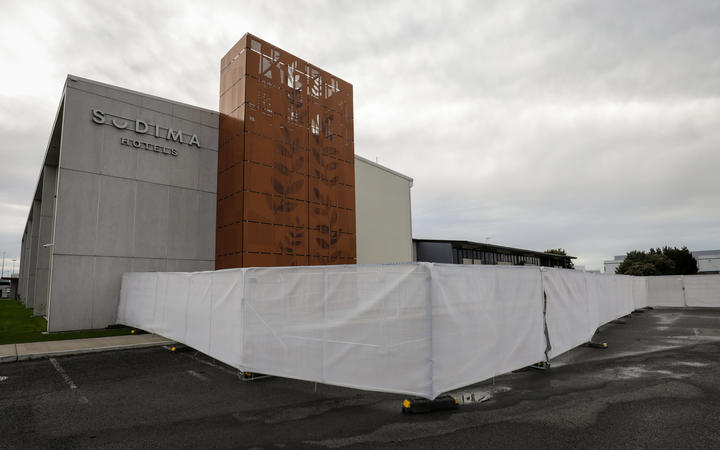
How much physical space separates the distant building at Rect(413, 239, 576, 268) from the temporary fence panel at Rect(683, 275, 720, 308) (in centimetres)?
1727

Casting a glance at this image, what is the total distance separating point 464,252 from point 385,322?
39.2 meters

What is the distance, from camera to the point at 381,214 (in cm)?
2927

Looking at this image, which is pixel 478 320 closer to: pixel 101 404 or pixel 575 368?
pixel 575 368

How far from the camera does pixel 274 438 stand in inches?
194

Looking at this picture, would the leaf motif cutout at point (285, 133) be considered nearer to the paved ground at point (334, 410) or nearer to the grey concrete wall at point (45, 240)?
the paved ground at point (334, 410)

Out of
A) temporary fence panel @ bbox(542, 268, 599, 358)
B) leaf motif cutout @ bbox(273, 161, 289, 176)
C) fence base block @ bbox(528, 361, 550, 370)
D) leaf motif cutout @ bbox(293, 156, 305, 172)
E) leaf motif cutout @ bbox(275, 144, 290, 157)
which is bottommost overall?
fence base block @ bbox(528, 361, 550, 370)

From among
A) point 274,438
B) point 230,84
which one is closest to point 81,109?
point 230,84

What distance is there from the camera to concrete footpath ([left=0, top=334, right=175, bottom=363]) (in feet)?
32.5

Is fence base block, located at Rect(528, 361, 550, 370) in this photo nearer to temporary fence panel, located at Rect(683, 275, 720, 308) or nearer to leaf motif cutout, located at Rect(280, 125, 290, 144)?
leaf motif cutout, located at Rect(280, 125, 290, 144)

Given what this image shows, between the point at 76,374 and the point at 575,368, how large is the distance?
1099 centimetres

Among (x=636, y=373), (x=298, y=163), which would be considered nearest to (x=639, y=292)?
(x=636, y=373)

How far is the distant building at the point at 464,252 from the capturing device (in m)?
39.4

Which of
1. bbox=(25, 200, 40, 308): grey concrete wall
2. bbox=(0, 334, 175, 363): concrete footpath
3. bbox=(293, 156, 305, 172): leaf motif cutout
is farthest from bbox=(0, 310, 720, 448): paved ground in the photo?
bbox=(25, 200, 40, 308): grey concrete wall

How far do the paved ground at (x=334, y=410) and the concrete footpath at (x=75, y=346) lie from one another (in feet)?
3.20
